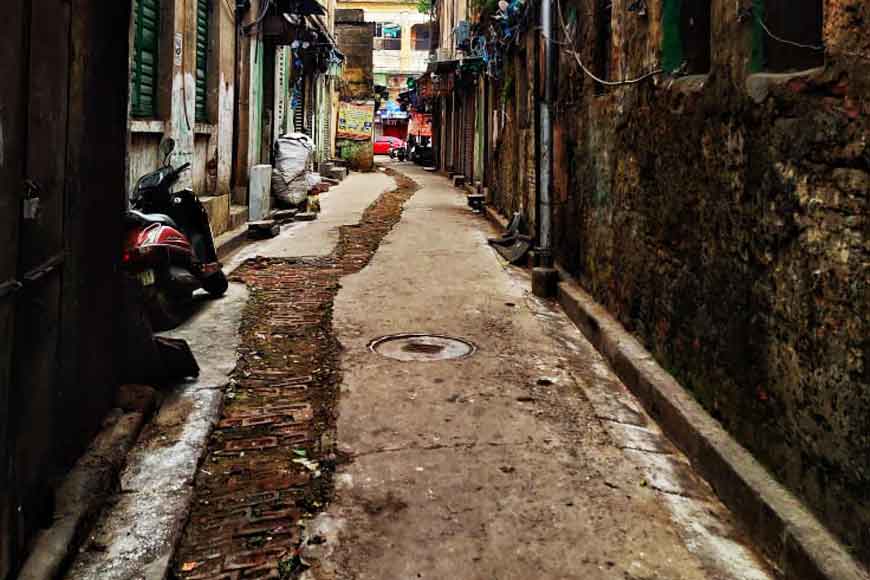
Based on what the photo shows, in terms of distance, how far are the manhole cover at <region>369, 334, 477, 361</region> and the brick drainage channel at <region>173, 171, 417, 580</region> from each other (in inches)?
15.1

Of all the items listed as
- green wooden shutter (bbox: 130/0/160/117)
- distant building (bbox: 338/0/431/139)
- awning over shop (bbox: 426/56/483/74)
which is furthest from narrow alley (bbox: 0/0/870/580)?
distant building (bbox: 338/0/431/139)

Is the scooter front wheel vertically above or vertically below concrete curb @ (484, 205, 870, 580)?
above

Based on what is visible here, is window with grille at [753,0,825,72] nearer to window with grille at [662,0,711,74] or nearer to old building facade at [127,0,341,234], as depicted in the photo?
window with grille at [662,0,711,74]

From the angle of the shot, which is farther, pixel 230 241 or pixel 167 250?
pixel 230 241

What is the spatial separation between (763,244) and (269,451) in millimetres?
2570

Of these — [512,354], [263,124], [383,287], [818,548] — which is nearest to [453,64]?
[263,124]

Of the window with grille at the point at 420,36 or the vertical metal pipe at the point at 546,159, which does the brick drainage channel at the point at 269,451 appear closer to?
the vertical metal pipe at the point at 546,159

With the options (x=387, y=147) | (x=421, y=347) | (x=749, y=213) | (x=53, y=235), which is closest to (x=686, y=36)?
(x=749, y=213)

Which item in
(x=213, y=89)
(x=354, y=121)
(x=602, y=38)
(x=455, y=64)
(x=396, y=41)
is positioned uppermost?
(x=396, y=41)

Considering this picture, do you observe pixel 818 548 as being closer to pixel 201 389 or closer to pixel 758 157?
pixel 758 157

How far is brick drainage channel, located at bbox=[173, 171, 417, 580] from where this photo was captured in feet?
9.45

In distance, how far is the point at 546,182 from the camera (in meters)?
7.84

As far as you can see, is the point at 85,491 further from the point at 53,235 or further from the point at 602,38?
the point at 602,38

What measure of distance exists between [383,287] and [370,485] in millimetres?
4533
